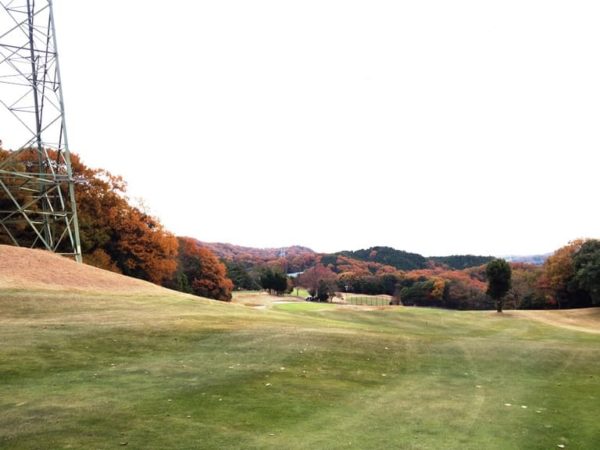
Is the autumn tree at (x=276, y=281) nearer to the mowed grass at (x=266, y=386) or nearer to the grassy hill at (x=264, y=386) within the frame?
the grassy hill at (x=264, y=386)

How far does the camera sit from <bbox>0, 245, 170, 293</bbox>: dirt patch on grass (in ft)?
76.2

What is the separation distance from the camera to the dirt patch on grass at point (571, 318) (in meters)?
42.2

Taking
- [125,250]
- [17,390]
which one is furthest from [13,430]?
[125,250]

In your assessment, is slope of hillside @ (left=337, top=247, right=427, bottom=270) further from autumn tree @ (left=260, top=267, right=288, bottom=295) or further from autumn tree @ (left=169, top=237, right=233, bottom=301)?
autumn tree @ (left=169, top=237, right=233, bottom=301)

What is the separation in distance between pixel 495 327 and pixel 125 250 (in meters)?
36.3

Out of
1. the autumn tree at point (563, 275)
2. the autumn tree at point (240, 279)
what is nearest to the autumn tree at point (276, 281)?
the autumn tree at point (240, 279)

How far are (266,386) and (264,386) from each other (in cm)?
5

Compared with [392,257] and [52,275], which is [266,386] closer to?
[52,275]

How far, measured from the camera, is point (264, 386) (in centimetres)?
1034

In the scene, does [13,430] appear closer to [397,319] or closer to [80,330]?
[80,330]

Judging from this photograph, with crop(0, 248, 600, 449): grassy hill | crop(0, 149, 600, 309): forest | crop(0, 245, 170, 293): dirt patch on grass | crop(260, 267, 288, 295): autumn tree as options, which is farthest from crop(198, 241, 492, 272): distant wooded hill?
crop(0, 248, 600, 449): grassy hill

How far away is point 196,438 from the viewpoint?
700 centimetres

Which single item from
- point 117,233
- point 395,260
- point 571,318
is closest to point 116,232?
point 117,233

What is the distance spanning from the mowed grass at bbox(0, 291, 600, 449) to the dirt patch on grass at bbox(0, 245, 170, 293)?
14.6ft
